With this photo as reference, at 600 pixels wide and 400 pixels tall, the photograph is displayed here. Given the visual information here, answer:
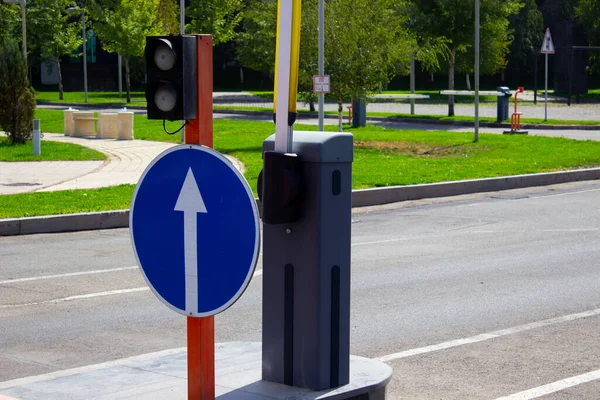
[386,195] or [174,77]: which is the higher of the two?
[174,77]

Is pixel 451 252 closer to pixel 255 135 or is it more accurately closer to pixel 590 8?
pixel 255 135

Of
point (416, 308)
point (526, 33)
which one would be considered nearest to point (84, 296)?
point (416, 308)

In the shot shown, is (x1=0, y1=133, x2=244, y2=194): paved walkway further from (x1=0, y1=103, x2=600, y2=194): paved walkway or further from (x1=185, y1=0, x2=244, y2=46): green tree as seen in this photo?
(x1=185, y1=0, x2=244, y2=46): green tree

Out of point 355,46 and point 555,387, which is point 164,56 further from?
point 355,46

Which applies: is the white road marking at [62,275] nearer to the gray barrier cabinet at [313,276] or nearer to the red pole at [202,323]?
the gray barrier cabinet at [313,276]

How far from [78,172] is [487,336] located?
1386cm

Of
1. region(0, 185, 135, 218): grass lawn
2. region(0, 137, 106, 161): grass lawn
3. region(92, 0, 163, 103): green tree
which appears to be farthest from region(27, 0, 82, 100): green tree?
region(0, 185, 135, 218): grass lawn

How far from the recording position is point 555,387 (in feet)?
21.7

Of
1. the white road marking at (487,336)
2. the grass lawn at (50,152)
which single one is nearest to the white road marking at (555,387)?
the white road marking at (487,336)

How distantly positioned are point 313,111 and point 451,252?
108ft

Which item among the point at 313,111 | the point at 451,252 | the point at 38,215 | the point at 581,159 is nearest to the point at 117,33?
the point at 313,111

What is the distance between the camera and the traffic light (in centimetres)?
476

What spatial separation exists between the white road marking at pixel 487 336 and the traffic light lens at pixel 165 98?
10.3 feet

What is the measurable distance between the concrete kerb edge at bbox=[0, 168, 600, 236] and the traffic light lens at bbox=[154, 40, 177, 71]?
9.33m
